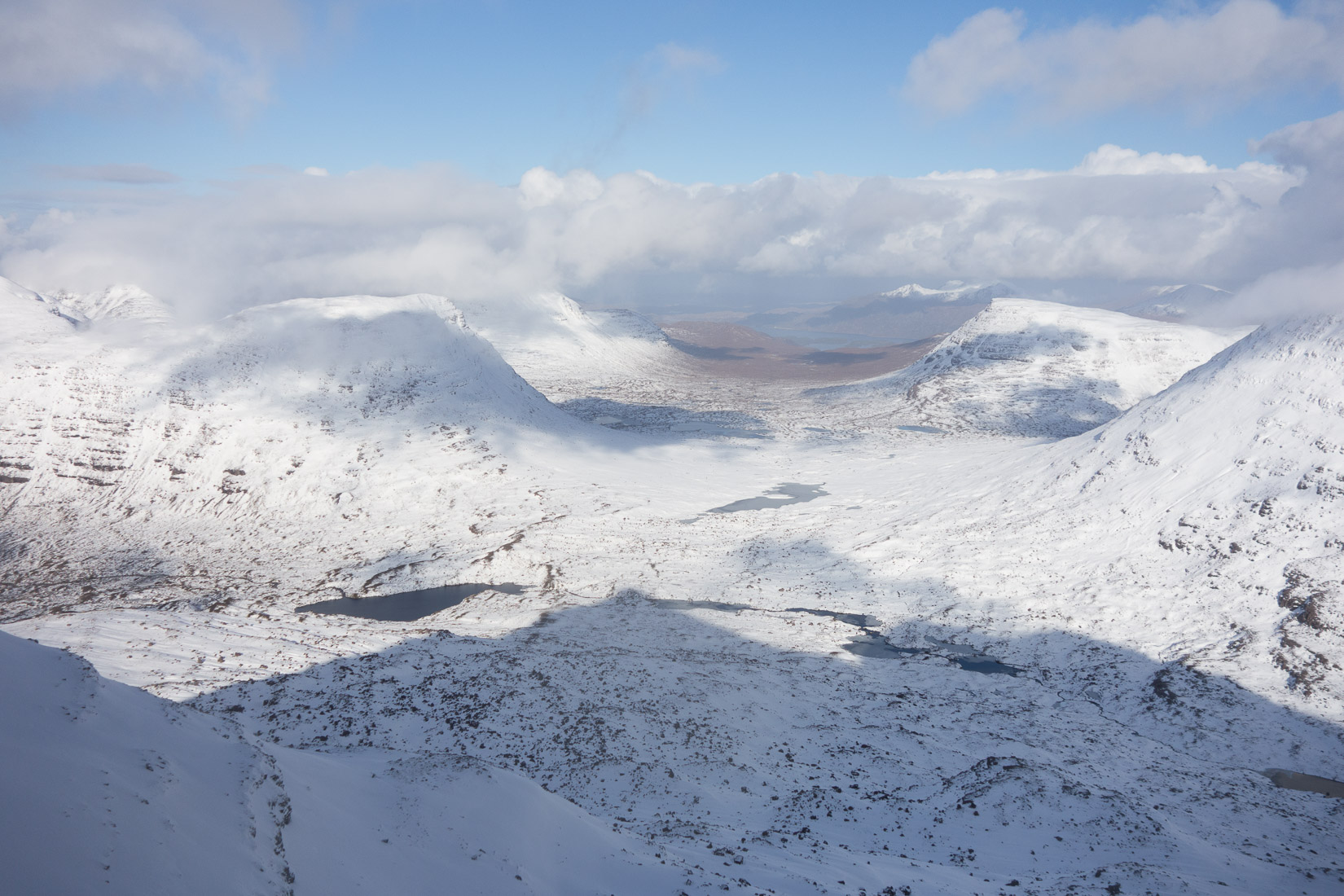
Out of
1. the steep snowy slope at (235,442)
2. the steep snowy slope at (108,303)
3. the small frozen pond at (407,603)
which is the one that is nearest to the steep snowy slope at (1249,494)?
the small frozen pond at (407,603)

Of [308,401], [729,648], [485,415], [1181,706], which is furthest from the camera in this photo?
[485,415]

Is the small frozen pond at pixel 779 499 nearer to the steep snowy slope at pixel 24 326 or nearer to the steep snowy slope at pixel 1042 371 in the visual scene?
the steep snowy slope at pixel 1042 371

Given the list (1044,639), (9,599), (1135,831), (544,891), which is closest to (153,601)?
(9,599)

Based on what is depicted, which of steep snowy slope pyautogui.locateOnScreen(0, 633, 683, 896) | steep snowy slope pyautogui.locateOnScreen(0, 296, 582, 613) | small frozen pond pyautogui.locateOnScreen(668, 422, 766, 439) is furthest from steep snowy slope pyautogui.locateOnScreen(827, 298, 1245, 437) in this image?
steep snowy slope pyautogui.locateOnScreen(0, 633, 683, 896)

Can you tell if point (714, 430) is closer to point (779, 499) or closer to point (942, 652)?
point (779, 499)

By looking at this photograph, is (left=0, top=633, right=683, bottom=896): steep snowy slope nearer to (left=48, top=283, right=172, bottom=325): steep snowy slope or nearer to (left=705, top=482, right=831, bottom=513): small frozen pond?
(left=705, top=482, right=831, bottom=513): small frozen pond

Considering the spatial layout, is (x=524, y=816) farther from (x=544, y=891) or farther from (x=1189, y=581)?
(x=1189, y=581)

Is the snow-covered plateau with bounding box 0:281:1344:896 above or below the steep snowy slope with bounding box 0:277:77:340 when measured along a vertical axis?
below
